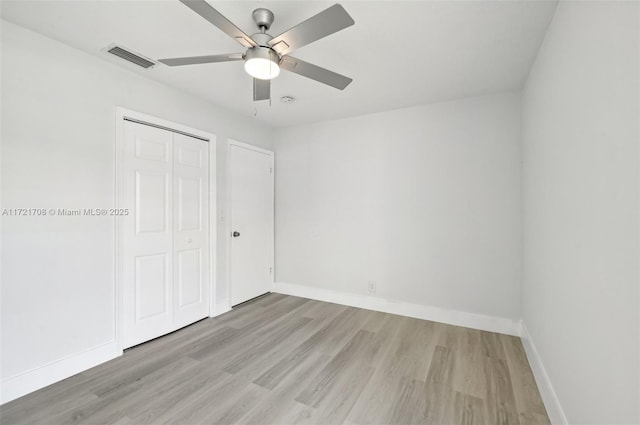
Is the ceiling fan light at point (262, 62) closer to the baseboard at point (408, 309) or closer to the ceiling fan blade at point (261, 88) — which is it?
the ceiling fan blade at point (261, 88)

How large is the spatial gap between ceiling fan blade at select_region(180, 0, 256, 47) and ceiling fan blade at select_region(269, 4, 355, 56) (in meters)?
0.15

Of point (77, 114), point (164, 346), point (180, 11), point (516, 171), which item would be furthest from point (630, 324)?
point (77, 114)

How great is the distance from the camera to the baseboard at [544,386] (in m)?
1.50

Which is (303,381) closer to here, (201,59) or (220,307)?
Answer: (220,307)

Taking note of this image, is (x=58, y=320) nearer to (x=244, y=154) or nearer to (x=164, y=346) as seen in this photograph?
(x=164, y=346)

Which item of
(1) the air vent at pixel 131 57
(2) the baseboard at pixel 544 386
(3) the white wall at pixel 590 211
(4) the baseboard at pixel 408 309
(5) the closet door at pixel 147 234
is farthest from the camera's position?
(4) the baseboard at pixel 408 309

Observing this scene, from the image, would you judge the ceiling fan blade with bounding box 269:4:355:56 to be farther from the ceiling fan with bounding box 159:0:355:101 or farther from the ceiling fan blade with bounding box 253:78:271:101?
the ceiling fan blade with bounding box 253:78:271:101

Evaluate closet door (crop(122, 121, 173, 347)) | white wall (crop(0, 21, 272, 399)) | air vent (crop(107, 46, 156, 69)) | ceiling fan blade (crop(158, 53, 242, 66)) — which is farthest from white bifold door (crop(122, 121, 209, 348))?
ceiling fan blade (crop(158, 53, 242, 66))

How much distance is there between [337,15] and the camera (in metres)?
1.25

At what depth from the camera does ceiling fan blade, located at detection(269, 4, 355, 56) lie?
1241mm

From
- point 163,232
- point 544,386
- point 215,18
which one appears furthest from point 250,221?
point 544,386

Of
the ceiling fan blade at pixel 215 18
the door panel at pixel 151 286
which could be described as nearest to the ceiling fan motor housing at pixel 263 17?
the ceiling fan blade at pixel 215 18

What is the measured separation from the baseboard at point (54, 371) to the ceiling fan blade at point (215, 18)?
A: 255 cm

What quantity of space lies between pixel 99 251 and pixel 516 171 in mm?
3927
